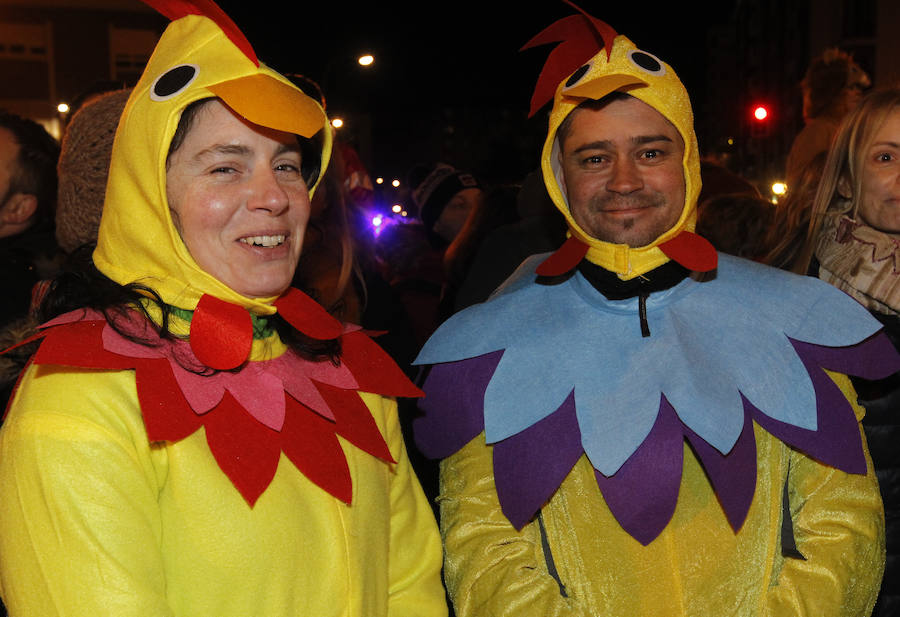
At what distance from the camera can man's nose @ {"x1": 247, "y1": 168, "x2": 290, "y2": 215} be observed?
1.98 metres

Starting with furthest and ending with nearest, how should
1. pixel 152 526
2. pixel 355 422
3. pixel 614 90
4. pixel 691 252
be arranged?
pixel 614 90, pixel 691 252, pixel 355 422, pixel 152 526

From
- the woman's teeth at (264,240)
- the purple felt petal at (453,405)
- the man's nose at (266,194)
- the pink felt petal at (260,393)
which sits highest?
the man's nose at (266,194)

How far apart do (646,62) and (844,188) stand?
3.36ft

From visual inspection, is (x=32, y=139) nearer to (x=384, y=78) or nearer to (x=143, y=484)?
(x=143, y=484)

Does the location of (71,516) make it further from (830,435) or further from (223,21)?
(830,435)

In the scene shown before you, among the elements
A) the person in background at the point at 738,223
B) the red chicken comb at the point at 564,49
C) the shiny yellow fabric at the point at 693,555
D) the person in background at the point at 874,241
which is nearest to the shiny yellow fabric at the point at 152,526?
the shiny yellow fabric at the point at 693,555

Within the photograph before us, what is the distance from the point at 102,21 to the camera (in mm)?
23266

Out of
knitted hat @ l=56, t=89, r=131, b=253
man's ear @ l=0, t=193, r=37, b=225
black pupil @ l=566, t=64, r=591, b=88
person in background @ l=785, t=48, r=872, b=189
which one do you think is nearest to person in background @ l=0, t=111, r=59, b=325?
man's ear @ l=0, t=193, r=37, b=225

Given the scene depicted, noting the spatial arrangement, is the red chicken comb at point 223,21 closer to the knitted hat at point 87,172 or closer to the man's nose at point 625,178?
the knitted hat at point 87,172

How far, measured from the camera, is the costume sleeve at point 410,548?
7.30 ft

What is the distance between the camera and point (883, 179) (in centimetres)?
305

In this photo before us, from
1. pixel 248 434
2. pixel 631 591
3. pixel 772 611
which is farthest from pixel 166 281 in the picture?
pixel 772 611

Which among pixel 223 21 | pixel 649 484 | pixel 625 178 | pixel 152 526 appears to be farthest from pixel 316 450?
pixel 625 178

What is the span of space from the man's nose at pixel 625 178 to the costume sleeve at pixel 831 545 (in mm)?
854
